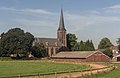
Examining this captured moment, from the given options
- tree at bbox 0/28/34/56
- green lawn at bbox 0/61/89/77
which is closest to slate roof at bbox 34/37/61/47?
tree at bbox 0/28/34/56

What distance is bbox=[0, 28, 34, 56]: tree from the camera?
12106cm

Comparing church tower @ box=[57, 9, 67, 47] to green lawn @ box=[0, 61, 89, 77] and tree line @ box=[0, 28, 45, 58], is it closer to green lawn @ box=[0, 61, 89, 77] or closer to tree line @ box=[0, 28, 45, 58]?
tree line @ box=[0, 28, 45, 58]

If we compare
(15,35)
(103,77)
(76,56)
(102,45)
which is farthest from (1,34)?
(103,77)

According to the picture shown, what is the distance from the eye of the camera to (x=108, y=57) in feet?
357

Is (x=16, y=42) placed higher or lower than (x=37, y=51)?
higher

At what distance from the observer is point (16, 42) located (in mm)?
123188

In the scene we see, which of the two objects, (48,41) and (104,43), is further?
(104,43)

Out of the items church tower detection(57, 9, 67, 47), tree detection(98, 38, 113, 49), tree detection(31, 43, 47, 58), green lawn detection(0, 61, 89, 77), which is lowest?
green lawn detection(0, 61, 89, 77)

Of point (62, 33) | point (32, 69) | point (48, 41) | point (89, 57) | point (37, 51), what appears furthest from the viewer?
point (48, 41)

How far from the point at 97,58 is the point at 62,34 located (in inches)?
2793

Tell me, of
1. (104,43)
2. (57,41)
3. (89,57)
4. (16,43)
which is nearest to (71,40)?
(57,41)

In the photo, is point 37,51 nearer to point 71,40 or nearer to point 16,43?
point 16,43

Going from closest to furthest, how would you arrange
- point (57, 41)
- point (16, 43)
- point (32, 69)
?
point (32, 69)
point (16, 43)
point (57, 41)

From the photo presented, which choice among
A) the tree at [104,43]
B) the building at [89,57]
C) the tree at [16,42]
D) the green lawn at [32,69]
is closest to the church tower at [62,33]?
the tree at [104,43]
